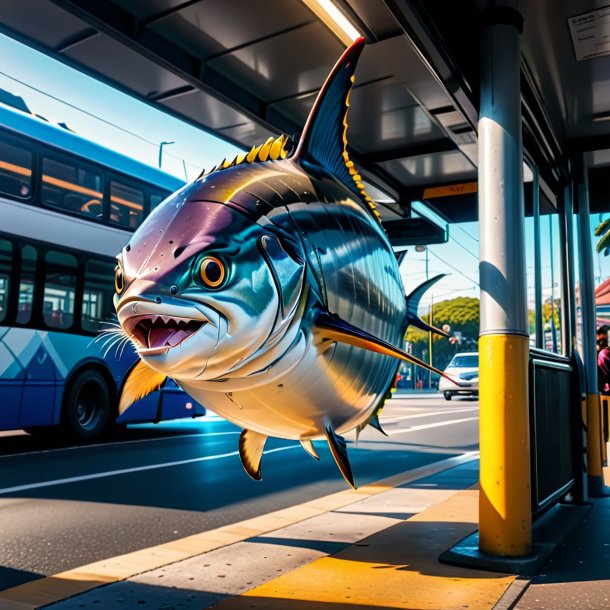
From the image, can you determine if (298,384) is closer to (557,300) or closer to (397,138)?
(397,138)

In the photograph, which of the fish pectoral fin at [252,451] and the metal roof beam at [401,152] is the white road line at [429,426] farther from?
the fish pectoral fin at [252,451]

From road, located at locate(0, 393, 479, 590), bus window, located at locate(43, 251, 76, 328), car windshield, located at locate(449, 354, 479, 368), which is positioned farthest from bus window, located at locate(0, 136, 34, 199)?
car windshield, located at locate(449, 354, 479, 368)

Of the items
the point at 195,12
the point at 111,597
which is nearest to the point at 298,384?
the point at 195,12

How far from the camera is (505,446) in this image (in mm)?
4055

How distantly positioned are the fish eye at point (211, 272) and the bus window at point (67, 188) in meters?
7.19

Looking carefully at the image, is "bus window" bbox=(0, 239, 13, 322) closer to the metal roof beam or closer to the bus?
the bus

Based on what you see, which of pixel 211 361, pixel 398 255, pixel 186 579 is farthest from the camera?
pixel 186 579

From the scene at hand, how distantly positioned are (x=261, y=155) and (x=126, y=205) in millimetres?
5597

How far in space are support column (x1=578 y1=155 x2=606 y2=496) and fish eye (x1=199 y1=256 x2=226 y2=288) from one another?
6559 mm

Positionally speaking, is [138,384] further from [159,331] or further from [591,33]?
[591,33]

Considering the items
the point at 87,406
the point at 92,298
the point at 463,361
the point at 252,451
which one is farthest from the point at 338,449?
the point at 463,361

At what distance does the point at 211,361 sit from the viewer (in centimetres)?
73

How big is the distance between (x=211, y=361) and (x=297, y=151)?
0.46 meters

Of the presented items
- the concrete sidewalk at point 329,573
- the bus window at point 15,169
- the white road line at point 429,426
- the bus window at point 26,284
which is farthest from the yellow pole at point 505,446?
the white road line at point 429,426
